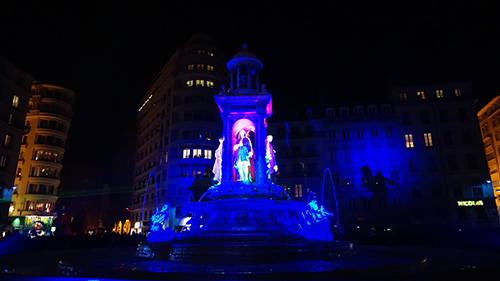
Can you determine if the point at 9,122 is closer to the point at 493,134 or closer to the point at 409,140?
the point at 409,140

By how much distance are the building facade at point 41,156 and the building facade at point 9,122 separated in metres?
7.49

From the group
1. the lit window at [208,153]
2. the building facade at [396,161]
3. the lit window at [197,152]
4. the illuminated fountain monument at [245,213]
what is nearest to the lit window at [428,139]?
the building facade at [396,161]

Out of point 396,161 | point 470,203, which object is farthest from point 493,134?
point 396,161

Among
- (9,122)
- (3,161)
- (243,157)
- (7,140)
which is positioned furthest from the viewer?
(9,122)

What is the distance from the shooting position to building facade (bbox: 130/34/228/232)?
6094 centimetres

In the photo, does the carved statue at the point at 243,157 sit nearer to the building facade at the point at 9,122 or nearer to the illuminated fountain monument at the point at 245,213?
the illuminated fountain monument at the point at 245,213

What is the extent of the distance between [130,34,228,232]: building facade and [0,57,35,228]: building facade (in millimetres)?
21463

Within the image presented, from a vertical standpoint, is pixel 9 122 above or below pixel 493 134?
below

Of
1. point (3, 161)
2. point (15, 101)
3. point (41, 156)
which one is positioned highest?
point (15, 101)

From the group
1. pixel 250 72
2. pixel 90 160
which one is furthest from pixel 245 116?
pixel 90 160

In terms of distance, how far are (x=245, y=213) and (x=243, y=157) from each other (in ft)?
15.3

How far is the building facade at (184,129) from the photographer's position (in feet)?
200

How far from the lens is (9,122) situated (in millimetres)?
53625

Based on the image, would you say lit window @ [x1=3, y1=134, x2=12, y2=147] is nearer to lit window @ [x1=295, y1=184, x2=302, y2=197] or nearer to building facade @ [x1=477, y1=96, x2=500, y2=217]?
lit window @ [x1=295, y1=184, x2=302, y2=197]
